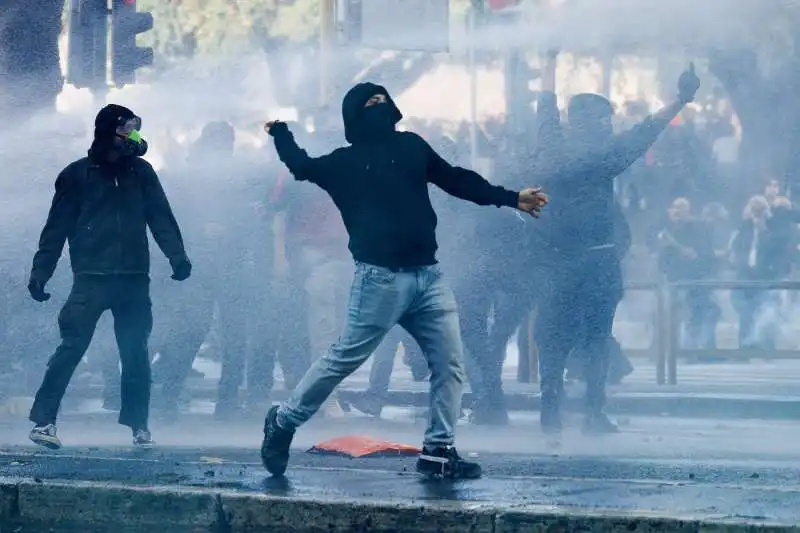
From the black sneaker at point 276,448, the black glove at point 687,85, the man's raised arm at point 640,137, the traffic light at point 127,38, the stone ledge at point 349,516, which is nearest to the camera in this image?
the stone ledge at point 349,516

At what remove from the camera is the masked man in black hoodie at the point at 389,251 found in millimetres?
7086

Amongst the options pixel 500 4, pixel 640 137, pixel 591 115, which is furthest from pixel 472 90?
pixel 640 137

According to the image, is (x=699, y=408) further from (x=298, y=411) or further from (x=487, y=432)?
(x=298, y=411)

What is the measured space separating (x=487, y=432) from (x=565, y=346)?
67 cm

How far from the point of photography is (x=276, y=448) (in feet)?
23.8

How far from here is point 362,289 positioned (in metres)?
7.11

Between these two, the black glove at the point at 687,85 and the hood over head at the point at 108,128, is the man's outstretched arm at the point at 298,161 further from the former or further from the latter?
the black glove at the point at 687,85

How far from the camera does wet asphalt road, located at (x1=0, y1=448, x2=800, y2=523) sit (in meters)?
6.32

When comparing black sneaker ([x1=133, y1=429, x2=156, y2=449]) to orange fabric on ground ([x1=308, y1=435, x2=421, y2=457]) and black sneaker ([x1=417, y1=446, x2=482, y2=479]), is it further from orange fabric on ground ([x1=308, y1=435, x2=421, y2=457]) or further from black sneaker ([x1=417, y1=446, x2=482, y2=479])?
black sneaker ([x1=417, y1=446, x2=482, y2=479])

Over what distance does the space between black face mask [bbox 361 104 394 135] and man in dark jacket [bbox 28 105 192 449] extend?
187 centimetres

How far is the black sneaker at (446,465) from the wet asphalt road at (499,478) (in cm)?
8

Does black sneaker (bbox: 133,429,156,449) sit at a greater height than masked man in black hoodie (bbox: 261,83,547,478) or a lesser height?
lesser

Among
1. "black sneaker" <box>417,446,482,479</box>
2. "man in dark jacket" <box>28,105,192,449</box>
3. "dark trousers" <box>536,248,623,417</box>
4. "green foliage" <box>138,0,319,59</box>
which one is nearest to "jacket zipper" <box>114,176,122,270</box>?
"man in dark jacket" <box>28,105,192,449</box>

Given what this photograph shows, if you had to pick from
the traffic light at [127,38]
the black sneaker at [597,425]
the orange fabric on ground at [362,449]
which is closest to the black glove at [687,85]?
the black sneaker at [597,425]
